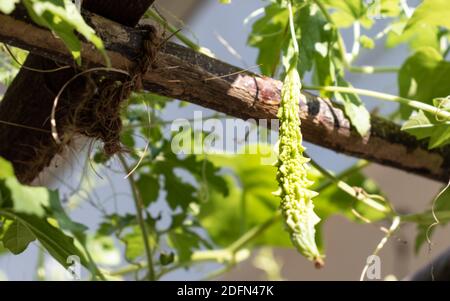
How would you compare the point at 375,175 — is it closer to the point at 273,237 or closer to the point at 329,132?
the point at 273,237

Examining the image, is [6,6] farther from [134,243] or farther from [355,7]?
[134,243]

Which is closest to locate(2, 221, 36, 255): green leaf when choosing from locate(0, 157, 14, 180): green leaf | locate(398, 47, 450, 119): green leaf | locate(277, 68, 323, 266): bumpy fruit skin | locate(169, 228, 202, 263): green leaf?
locate(0, 157, 14, 180): green leaf

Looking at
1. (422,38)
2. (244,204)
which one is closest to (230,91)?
(422,38)

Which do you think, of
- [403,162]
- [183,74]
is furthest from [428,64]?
[183,74]

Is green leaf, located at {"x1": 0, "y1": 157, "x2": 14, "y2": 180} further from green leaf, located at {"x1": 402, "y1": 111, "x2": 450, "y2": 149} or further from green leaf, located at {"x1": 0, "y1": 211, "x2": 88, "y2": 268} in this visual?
green leaf, located at {"x1": 402, "y1": 111, "x2": 450, "y2": 149}

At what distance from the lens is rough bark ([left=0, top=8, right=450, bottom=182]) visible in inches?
22.5

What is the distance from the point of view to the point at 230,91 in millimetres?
673

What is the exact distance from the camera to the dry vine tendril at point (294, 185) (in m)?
0.47

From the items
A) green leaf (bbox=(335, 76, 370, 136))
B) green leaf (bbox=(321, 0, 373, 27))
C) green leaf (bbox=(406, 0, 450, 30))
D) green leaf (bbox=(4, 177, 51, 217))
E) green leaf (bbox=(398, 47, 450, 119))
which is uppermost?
green leaf (bbox=(321, 0, 373, 27))

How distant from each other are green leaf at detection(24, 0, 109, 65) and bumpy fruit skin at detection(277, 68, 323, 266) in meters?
0.16

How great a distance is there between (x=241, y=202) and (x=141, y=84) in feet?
2.37

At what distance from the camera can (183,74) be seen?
65cm

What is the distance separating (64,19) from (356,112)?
16.6 inches
